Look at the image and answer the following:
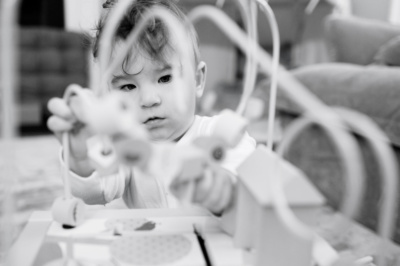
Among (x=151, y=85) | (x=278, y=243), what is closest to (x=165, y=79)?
(x=151, y=85)

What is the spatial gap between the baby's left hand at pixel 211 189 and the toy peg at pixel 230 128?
4 centimetres

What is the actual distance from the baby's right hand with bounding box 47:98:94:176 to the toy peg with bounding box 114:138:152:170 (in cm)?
13

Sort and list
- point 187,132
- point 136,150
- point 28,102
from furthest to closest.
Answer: point 28,102, point 187,132, point 136,150

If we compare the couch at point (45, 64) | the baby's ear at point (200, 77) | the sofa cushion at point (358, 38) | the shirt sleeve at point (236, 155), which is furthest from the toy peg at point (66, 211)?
the couch at point (45, 64)

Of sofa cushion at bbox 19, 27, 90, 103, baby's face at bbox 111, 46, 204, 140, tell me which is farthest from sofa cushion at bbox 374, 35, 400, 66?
sofa cushion at bbox 19, 27, 90, 103

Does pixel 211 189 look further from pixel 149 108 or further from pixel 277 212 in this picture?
pixel 149 108

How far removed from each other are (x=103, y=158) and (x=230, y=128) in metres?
0.15

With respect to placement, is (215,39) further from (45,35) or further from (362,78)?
(362,78)

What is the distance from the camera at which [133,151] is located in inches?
13.8

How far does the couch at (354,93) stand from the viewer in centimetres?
111

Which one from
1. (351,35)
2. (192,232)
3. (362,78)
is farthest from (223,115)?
(351,35)

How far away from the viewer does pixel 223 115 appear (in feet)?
1.33

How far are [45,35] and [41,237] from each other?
2.29m

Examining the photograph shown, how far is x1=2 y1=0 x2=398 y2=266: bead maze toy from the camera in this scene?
0.32m
